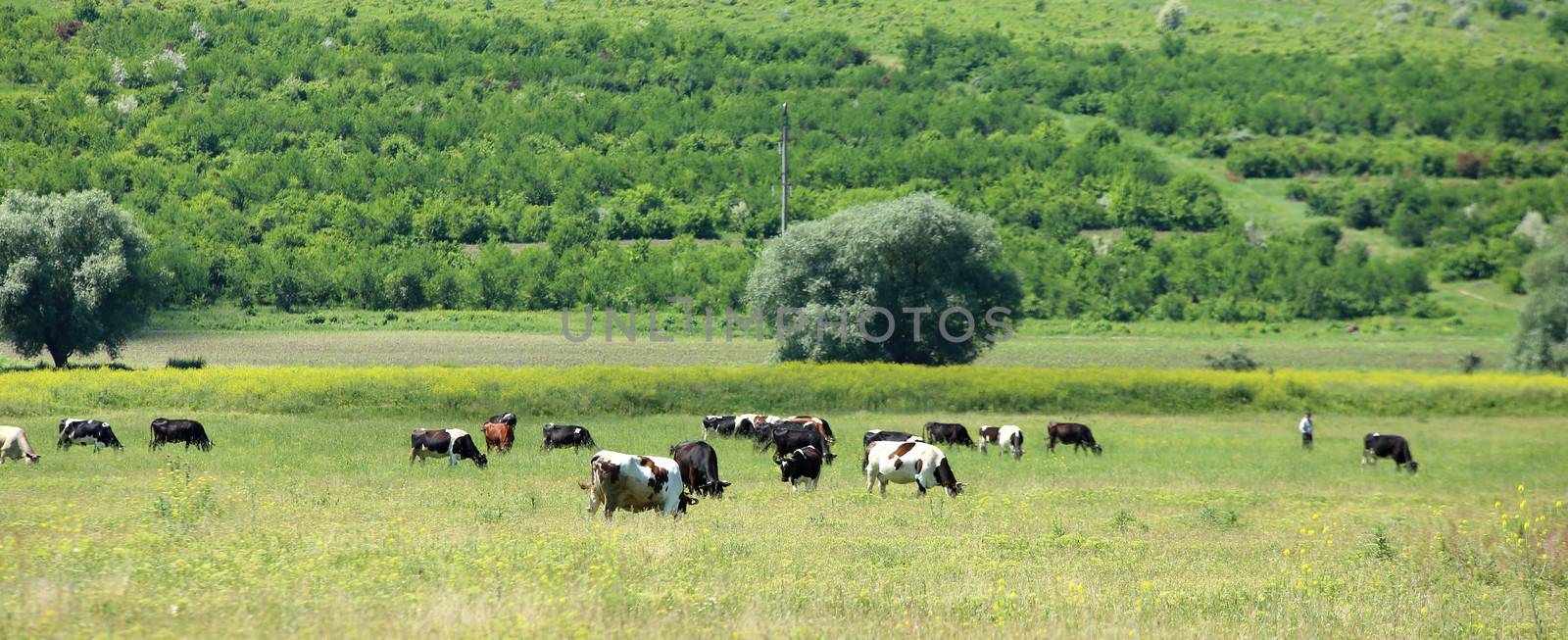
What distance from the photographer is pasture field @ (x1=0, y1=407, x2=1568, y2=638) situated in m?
14.3

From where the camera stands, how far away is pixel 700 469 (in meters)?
26.1

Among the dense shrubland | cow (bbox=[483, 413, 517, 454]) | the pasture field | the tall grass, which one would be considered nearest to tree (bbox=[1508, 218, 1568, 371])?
the tall grass

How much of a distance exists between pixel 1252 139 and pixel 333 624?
569 ft

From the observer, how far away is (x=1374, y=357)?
84.1 m

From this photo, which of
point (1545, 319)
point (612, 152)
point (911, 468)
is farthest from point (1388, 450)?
point (612, 152)

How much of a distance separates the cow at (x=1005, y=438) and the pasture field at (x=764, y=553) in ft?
11.6

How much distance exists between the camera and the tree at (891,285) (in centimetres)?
6362

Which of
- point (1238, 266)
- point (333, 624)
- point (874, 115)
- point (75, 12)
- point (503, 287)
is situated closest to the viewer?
point (333, 624)

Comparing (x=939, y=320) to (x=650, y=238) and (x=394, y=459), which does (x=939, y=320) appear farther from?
(x=650, y=238)

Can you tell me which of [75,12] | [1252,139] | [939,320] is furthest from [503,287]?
[1252,139]

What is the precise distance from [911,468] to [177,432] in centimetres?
2016

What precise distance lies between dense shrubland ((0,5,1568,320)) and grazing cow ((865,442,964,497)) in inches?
2840

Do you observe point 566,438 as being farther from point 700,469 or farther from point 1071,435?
point 1071,435

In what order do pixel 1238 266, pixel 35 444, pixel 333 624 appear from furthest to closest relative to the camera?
1. pixel 1238 266
2. pixel 35 444
3. pixel 333 624
